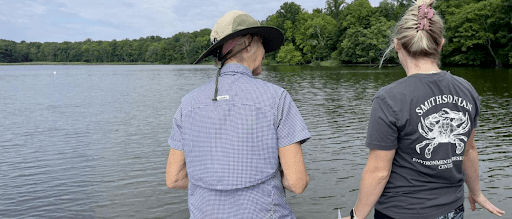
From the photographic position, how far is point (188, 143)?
215 cm

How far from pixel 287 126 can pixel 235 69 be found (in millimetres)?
409

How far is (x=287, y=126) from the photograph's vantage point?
2035 millimetres

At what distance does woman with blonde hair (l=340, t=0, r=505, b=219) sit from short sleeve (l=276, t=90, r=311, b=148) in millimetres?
519

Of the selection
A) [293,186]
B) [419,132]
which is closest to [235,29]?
[293,186]

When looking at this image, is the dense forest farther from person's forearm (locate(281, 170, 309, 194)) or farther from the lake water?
the lake water

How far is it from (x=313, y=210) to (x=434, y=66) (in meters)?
6.27

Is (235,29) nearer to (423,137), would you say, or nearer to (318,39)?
(423,137)

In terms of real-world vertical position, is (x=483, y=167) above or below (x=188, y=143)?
A: below

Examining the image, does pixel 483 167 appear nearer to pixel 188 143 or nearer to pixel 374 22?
pixel 188 143

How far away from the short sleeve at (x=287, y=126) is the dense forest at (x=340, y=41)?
1.00 meters

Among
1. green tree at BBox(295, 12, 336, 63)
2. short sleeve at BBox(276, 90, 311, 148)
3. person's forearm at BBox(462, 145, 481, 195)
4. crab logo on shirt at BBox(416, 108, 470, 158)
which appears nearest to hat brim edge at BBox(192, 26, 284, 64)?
short sleeve at BBox(276, 90, 311, 148)

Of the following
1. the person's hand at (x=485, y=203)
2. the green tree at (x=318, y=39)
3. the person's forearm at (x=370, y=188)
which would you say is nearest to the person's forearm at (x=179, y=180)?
the person's forearm at (x=370, y=188)

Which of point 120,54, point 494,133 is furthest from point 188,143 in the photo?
point 120,54

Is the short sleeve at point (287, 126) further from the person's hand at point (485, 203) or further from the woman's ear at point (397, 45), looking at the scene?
the person's hand at point (485, 203)
